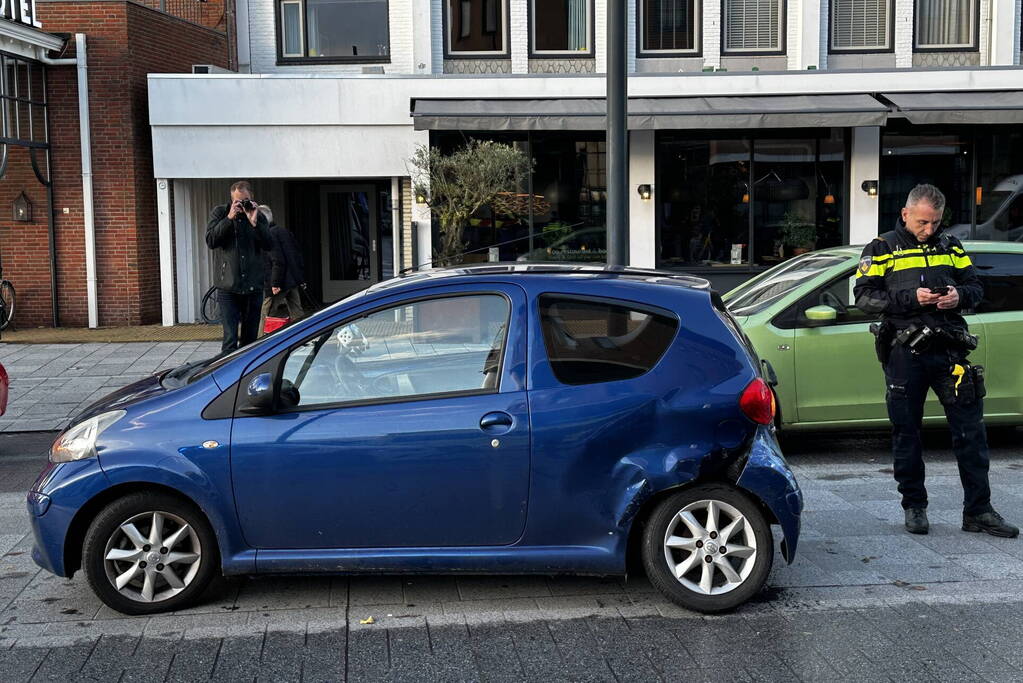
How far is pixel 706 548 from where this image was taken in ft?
16.9

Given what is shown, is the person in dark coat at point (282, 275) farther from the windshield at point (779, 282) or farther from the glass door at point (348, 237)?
the glass door at point (348, 237)

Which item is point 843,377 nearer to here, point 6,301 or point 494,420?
point 494,420

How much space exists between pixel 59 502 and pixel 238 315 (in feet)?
19.1

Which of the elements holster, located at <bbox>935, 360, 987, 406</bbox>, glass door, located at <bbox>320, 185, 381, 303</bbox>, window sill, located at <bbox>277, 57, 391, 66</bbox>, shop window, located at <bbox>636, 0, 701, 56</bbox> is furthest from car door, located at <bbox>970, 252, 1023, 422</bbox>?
glass door, located at <bbox>320, 185, 381, 303</bbox>

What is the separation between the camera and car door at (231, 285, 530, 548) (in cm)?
505

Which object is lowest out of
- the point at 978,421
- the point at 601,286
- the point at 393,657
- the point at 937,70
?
the point at 393,657

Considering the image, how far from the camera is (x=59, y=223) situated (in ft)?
59.2

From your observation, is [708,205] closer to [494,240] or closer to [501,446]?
[494,240]

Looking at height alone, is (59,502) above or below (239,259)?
below

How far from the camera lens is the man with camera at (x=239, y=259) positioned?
10523 mm

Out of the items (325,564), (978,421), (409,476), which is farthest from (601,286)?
(978,421)

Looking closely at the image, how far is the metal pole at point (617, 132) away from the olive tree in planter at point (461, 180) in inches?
286

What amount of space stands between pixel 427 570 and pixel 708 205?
13852 mm

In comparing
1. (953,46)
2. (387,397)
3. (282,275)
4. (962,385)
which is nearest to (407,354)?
(387,397)
